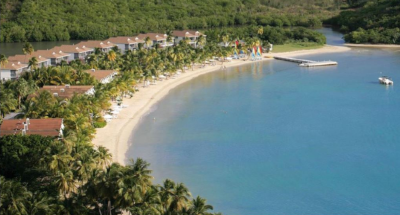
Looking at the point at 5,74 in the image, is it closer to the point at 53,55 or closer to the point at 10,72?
the point at 10,72

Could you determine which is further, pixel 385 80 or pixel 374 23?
pixel 374 23

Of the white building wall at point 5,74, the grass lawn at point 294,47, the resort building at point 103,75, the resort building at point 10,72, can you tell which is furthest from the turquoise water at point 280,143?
the grass lawn at point 294,47

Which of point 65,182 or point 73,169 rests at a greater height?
point 73,169

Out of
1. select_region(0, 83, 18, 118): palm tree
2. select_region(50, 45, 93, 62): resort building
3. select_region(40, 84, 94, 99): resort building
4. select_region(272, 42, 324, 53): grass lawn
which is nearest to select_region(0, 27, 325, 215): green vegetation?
select_region(0, 83, 18, 118): palm tree

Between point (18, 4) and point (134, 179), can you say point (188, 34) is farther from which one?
point (134, 179)

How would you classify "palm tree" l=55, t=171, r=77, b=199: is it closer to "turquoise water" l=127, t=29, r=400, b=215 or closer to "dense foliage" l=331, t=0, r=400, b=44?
"turquoise water" l=127, t=29, r=400, b=215

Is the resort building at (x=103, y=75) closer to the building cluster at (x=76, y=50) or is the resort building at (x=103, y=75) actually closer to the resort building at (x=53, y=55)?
the building cluster at (x=76, y=50)

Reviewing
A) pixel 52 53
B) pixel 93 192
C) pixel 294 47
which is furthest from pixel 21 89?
pixel 294 47
